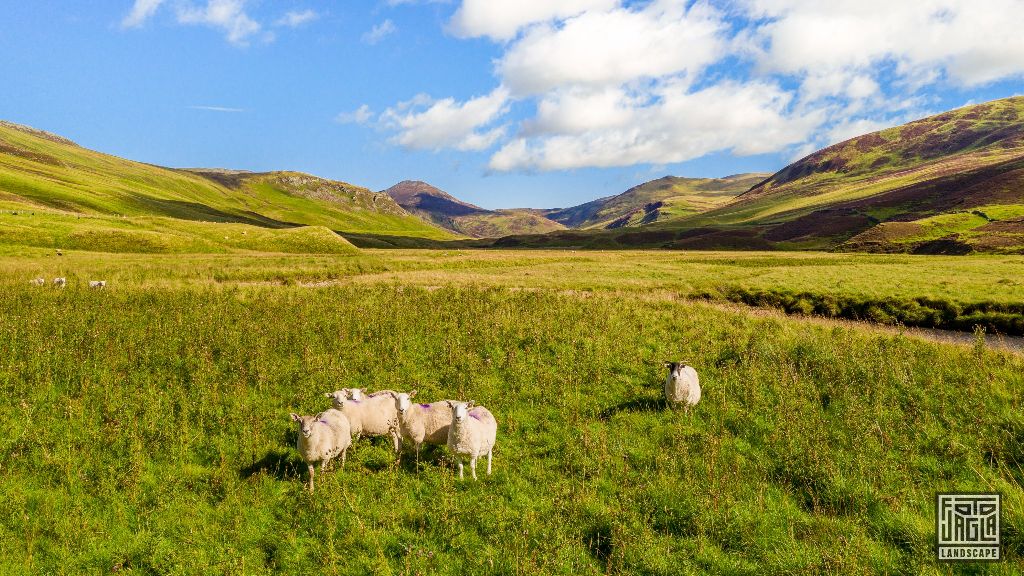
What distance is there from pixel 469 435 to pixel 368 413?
2911 mm

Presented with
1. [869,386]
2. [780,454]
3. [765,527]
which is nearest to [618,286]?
[869,386]

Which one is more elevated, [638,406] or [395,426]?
[395,426]

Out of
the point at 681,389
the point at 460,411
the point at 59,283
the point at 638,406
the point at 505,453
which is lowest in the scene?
the point at 505,453

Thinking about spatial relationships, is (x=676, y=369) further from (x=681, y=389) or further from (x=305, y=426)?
(x=305, y=426)

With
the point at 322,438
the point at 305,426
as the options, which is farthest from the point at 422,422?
the point at 305,426

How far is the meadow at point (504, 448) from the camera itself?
764 cm

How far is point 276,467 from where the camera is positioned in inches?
394

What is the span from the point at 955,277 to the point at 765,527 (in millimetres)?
42082

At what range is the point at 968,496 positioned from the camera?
338 inches

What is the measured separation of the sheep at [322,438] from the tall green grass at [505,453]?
48 cm

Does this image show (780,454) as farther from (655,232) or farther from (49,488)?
(655,232)

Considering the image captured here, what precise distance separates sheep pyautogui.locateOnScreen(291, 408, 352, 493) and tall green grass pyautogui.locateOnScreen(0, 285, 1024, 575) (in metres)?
0.48

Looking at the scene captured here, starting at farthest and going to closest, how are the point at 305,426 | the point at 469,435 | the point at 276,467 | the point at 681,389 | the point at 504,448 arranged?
1. the point at 681,389
2. the point at 504,448
3. the point at 276,467
4. the point at 469,435
5. the point at 305,426

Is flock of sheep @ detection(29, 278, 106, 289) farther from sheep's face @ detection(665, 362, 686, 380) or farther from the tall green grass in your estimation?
sheep's face @ detection(665, 362, 686, 380)
